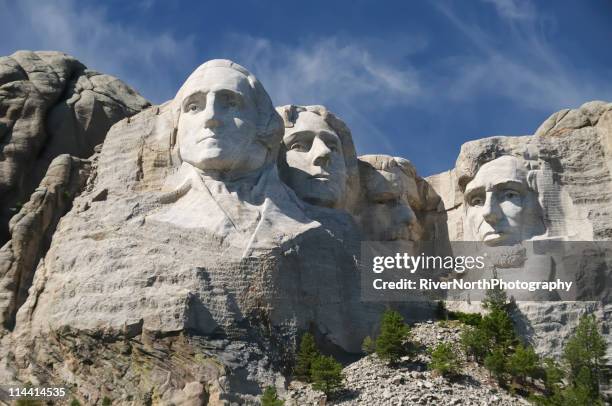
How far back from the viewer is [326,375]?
25.2m

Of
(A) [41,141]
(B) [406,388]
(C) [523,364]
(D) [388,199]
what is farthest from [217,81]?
(C) [523,364]

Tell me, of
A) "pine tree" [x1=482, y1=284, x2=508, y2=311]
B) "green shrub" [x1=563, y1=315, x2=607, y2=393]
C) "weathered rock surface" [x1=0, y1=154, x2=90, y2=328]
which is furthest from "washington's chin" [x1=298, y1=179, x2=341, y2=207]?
"green shrub" [x1=563, y1=315, x2=607, y2=393]

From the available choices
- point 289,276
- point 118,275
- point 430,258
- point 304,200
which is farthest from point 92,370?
point 430,258

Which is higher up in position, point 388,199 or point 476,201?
point 388,199

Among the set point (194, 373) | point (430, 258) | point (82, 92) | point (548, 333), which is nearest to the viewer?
point (194, 373)

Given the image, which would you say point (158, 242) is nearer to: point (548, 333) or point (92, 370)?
point (92, 370)

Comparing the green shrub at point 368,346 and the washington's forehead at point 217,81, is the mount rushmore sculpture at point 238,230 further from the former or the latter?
the green shrub at point 368,346

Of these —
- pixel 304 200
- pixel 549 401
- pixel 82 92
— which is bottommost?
pixel 549 401

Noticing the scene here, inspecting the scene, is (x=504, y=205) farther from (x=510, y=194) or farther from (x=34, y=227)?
(x=34, y=227)

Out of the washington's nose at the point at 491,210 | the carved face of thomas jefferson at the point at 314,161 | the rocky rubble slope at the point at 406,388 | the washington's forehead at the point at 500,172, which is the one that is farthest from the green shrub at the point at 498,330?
the carved face of thomas jefferson at the point at 314,161

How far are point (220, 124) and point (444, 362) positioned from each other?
5466mm

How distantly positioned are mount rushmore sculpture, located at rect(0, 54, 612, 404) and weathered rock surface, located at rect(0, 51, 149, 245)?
2.08 metres

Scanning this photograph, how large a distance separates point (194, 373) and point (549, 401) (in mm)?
5286

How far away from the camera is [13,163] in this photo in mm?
31156
